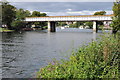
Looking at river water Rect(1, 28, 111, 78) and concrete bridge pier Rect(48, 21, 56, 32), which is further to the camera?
concrete bridge pier Rect(48, 21, 56, 32)

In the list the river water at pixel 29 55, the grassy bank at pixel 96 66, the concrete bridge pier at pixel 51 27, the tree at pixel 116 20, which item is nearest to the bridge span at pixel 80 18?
the concrete bridge pier at pixel 51 27

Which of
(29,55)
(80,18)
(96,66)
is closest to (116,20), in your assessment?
(29,55)

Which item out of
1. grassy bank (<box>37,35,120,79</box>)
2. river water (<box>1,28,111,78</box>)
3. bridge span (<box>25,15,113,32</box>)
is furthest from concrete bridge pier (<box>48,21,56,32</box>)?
grassy bank (<box>37,35,120,79</box>)

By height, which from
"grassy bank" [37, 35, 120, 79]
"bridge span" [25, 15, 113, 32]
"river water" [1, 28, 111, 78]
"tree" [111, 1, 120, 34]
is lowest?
"river water" [1, 28, 111, 78]

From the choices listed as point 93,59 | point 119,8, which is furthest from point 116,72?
point 119,8

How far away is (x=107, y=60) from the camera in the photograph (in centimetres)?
913

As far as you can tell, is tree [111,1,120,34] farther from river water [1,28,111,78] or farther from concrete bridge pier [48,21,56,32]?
concrete bridge pier [48,21,56,32]

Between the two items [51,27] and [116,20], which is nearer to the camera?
[116,20]

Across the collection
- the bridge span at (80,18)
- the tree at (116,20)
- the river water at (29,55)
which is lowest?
the river water at (29,55)

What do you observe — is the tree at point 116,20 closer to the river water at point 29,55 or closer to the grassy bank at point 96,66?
the river water at point 29,55

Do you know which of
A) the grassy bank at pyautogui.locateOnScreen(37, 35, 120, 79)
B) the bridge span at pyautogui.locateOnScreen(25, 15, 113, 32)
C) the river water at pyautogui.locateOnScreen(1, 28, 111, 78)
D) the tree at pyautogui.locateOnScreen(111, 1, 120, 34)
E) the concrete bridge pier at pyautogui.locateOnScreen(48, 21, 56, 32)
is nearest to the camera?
the grassy bank at pyautogui.locateOnScreen(37, 35, 120, 79)

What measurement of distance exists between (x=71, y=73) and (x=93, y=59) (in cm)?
139

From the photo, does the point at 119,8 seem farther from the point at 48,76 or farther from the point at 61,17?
the point at 61,17

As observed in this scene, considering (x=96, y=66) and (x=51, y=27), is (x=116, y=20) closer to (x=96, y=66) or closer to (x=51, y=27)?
(x=96, y=66)
